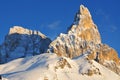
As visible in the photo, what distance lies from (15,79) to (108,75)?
46.5 m

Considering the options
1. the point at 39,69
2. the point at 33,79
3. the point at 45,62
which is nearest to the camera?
the point at 33,79

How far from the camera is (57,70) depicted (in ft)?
591

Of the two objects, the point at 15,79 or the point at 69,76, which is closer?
the point at 15,79

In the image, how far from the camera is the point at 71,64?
191 meters

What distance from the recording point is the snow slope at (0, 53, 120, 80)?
6599 inches

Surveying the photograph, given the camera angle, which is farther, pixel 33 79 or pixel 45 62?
pixel 45 62

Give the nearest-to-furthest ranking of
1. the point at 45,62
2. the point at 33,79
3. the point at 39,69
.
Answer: the point at 33,79, the point at 39,69, the point at 45,62

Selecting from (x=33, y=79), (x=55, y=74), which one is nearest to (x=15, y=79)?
(x=33, y=79)

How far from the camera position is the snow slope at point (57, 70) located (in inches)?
6599

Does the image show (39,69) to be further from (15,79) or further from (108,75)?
(108,75)

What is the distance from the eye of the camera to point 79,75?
18200cm

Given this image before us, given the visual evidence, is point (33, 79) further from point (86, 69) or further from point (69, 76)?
point (86, 69)

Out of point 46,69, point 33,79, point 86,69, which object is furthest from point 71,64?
point 33,79

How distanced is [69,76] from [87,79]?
865 cm
